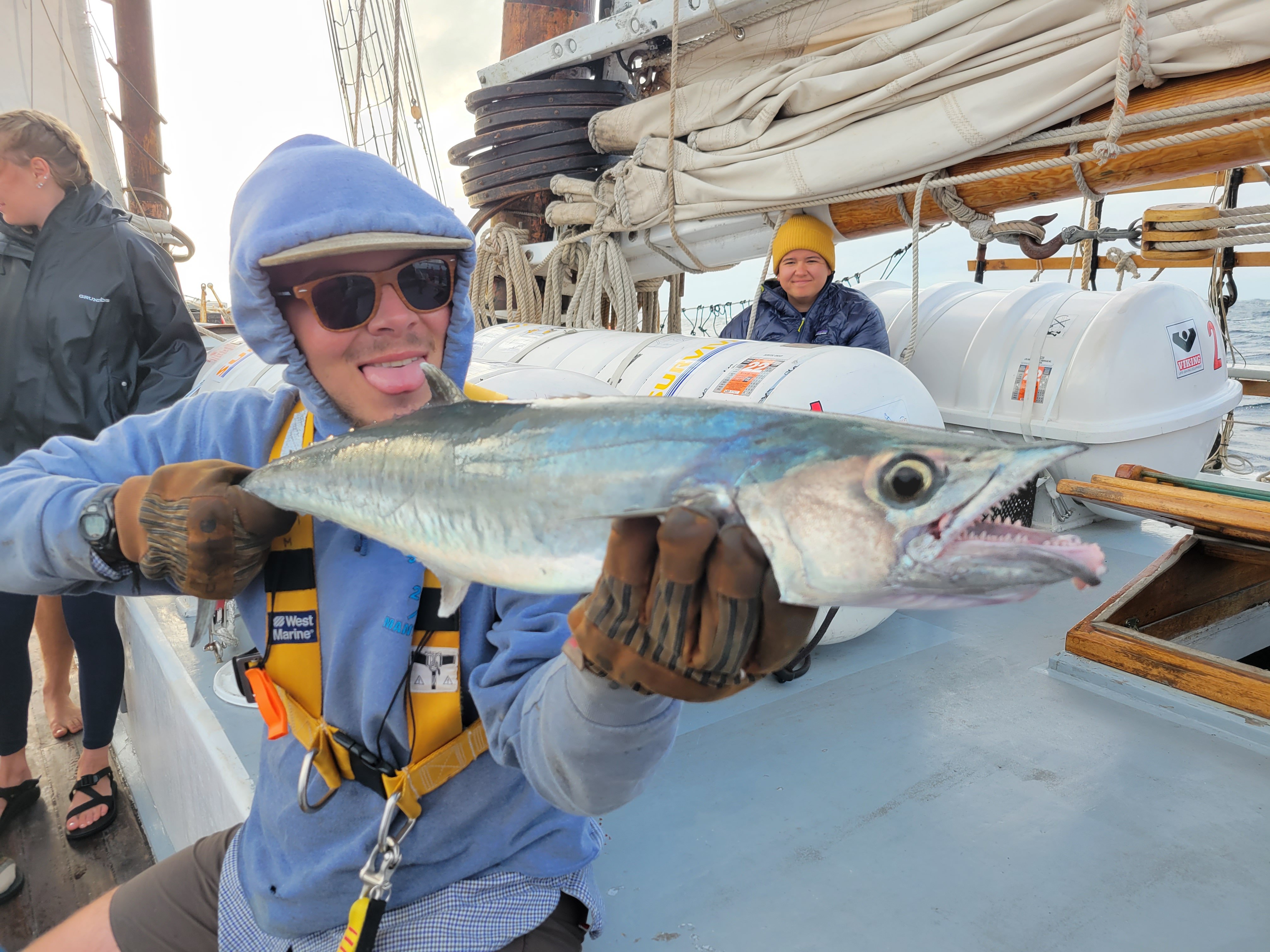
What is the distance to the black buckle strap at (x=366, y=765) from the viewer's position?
4.24ft

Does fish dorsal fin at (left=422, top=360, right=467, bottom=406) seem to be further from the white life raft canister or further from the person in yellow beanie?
the white life raft canister

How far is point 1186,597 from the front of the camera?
116 inches

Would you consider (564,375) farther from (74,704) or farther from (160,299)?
(74,704)

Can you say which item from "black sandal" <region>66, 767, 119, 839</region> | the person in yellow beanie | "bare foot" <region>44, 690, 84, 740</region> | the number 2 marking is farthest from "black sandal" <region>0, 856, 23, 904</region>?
the number 2 marking

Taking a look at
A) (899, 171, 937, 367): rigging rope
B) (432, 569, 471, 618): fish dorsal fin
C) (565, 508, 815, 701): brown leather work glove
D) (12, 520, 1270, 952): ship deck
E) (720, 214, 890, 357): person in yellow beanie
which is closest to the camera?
(565, 508, 815, 701): brown leather work glove

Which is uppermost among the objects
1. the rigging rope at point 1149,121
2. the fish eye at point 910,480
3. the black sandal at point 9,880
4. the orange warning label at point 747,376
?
the rigging rope at point 1149,121

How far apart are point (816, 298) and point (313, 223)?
334 centimetres

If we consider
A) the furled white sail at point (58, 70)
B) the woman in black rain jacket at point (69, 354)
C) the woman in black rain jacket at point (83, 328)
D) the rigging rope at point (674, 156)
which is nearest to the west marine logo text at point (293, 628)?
the woman in black rain jacket at point (69, 354)

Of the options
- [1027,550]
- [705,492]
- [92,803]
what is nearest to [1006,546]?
[1027,550]

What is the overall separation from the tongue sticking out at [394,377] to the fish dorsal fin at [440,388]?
0.17 metres

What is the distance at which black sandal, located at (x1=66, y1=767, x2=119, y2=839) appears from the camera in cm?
296

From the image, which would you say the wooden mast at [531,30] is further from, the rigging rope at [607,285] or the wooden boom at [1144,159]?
the wooden boom at [1144,159]

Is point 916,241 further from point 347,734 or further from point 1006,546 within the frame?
point 347,734

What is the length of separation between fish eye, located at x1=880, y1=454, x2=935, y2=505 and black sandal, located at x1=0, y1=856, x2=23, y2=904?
11.7ft
